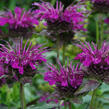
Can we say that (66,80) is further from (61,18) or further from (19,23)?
(19,23)

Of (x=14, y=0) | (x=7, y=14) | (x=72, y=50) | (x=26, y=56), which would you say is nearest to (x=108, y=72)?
(x=26, y=56)

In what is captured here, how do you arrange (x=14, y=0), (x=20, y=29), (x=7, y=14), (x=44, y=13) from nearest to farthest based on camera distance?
(x=44, y=13) → (x=20, y=29) → (x=7, y=14) → (x=14, y=0)

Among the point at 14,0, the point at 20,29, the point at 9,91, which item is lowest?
the point at 9,91

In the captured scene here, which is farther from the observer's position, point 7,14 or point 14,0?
point 14,0

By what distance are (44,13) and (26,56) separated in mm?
376

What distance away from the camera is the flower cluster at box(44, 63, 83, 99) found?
1.07 m

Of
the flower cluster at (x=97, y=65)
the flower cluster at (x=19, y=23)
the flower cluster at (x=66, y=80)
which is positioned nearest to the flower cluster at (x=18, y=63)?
the flower cluster at (x=66, y=80)

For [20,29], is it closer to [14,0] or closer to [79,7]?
[79,7]

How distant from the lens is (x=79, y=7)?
1.46 m

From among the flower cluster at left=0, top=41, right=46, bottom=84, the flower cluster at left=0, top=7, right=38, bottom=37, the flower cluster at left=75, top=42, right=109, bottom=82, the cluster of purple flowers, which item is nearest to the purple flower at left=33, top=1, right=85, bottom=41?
the cluster of purple flowers

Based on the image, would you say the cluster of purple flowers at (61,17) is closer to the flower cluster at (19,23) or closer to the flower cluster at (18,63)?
the flower cluster at (19,23)

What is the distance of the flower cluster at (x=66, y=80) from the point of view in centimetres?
107

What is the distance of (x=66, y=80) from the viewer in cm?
109

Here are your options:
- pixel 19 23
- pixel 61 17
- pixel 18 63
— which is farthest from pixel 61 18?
pixel 18 63
